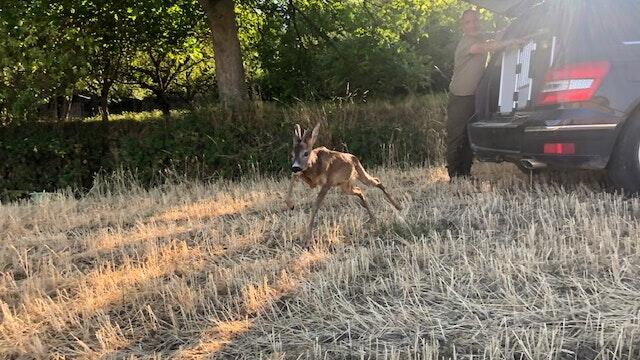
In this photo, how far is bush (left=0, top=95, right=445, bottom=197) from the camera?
9.83 m

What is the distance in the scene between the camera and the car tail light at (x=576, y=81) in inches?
190

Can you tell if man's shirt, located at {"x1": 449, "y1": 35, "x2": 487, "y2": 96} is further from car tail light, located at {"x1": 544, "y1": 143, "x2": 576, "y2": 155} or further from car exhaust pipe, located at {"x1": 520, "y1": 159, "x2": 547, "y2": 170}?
car tail light, located at {"x1": 544, "y1": 143, "x2": 576, "y2": 155}

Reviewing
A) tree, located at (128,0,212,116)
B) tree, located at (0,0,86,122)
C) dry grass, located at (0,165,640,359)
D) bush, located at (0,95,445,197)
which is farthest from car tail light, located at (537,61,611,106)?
tree, located at (0,0,86,122)

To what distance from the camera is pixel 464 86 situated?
6953mm

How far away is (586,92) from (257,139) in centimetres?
605

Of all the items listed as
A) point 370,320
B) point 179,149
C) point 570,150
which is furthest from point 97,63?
point 370,320

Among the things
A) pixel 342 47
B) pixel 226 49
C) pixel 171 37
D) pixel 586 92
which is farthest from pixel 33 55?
pixel 586 92

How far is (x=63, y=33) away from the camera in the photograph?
10.8 metres

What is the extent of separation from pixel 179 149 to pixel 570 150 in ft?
22.4

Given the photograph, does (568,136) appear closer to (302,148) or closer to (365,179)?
(365,179)

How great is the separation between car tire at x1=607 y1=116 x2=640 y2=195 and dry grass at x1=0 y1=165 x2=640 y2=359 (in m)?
0.24

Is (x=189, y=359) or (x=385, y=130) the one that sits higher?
(x=385, y=130)

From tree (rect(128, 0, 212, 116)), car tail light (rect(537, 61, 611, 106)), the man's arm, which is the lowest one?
car tail light (rect(537, 61, 611, 106))

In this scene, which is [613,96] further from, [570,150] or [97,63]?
[97,63]
